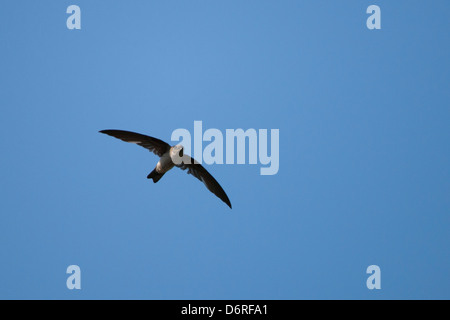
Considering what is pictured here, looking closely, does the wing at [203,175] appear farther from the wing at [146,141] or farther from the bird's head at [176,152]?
the wing at [146,141]

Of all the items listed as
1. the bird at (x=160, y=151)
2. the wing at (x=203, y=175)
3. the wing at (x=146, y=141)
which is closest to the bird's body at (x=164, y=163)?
the bird at (x=160, y=151)

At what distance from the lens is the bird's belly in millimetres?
11000

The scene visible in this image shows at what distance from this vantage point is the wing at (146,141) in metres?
10.9

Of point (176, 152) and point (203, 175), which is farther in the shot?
point (203, 175)

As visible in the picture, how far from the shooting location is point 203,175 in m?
11.7

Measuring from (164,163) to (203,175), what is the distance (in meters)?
0.93

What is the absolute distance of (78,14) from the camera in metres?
13.6

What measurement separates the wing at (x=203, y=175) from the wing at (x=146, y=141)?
459 millimetres

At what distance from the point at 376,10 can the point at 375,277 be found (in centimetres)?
552

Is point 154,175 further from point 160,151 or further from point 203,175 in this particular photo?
point 203,175

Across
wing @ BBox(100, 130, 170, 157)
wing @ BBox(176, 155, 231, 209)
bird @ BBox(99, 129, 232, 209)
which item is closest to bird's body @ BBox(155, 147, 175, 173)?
bird @ BBox(99, 129, 232, 209)

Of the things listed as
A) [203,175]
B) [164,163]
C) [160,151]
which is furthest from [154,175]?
[203,175]

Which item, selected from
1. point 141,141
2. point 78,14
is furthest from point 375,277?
point 78,14
